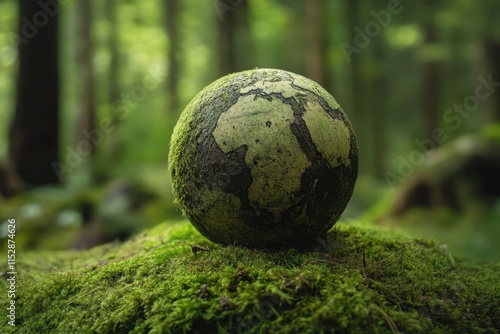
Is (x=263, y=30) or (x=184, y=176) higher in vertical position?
(x=263, y=30)

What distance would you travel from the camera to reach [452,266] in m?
3.61

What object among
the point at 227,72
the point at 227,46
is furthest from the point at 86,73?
the point at 227,72

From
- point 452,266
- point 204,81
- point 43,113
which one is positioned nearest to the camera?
point 452,266

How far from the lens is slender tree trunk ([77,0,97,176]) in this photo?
12680 mm

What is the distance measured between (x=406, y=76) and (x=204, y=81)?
943cm

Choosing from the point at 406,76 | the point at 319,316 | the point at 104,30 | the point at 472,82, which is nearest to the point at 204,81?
the point at 104,30

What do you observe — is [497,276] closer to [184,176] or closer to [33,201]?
[184,176]

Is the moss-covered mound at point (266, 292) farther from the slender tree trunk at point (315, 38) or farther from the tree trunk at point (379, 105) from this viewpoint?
the tree trunk at point (379, 105)
